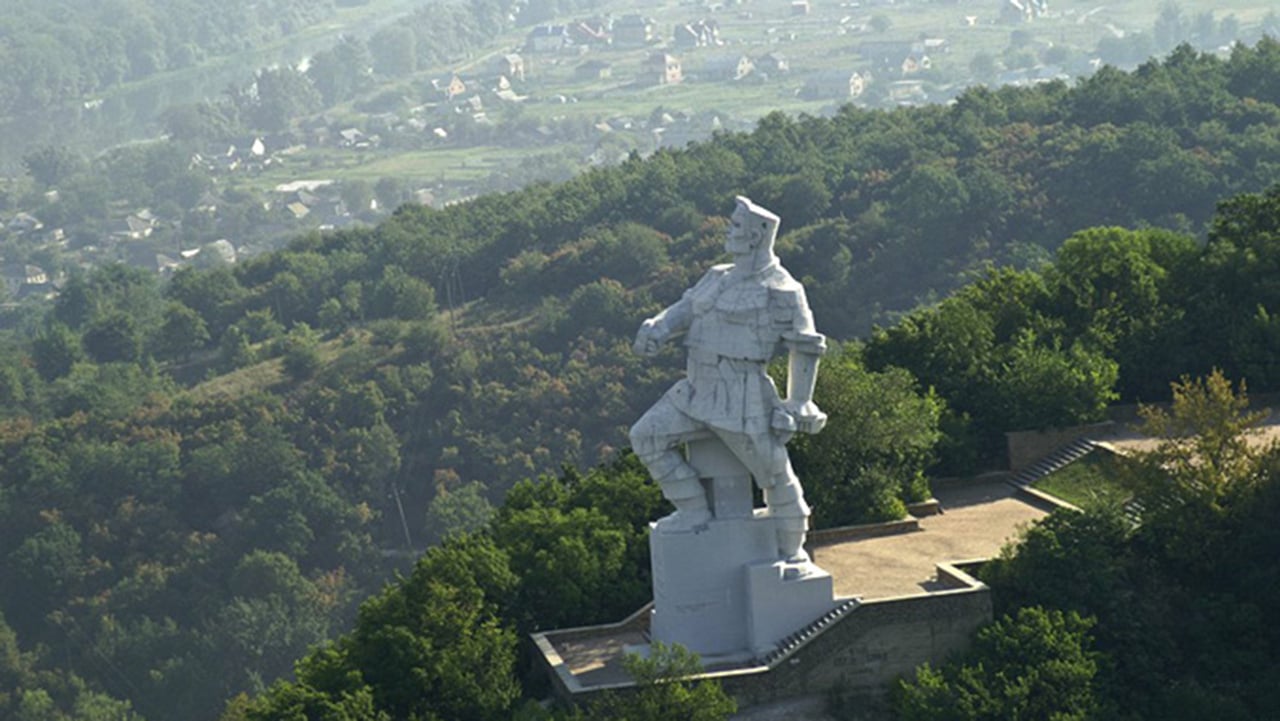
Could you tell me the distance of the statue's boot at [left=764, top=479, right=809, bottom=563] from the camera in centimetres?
3647

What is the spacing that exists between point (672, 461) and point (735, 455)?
885 millimetres

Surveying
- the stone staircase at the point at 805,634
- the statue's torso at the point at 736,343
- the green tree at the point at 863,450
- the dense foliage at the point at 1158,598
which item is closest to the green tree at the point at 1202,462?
the dense foliage at the point at 1158,598

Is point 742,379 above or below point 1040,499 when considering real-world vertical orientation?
above

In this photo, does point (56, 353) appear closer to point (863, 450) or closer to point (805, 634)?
point (863, 450)

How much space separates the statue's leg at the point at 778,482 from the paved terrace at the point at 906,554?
1.54 meters

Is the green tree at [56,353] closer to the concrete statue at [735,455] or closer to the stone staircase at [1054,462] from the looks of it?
the stone staircase at [1054,462]

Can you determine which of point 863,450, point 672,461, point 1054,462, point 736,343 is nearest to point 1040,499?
point 1054,462

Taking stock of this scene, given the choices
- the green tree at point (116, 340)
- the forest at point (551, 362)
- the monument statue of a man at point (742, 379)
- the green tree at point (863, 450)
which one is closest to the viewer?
the monument statue of a man at point (742, 379)

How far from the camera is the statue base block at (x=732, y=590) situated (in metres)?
36.4

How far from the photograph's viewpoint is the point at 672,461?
36531 mm

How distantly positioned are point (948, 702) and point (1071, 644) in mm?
1947

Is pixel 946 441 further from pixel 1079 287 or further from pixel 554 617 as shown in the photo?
pixel 554 617

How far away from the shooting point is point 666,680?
34875 mm

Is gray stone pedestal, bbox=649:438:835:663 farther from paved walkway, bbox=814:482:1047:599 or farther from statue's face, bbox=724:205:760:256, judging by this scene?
statue's face, bbox=724:205:760:256
